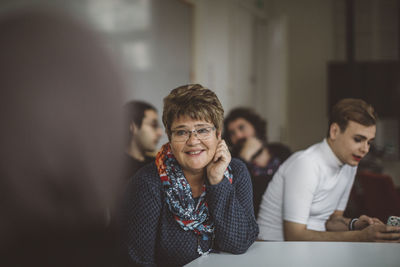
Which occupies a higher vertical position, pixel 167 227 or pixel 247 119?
pixel 247 119

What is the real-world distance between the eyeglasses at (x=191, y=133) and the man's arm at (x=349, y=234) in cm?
65

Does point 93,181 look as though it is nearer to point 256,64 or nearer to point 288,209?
point 288,209

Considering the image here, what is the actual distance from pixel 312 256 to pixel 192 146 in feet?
1.80

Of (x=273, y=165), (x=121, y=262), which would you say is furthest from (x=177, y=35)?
(x=121, y=262)

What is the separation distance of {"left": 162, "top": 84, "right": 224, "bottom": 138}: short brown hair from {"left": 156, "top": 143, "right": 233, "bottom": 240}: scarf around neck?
0.14m

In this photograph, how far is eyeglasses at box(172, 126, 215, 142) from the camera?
1383 mm

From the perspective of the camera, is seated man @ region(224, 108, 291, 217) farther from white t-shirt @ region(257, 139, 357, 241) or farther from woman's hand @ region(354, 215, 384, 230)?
woman's hand @ region(354, 215, 384, 230)

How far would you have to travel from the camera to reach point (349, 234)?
5.42 ft

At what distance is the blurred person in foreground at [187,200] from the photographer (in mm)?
1313

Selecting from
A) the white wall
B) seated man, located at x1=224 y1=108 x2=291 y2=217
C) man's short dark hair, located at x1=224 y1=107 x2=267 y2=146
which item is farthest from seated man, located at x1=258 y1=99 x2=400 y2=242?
the white wall

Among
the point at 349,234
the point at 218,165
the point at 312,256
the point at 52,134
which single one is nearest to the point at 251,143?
the point at 349,234

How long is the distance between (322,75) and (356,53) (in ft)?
2.09

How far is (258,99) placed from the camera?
6.35 metres

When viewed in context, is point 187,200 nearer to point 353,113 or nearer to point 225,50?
point 353,113
